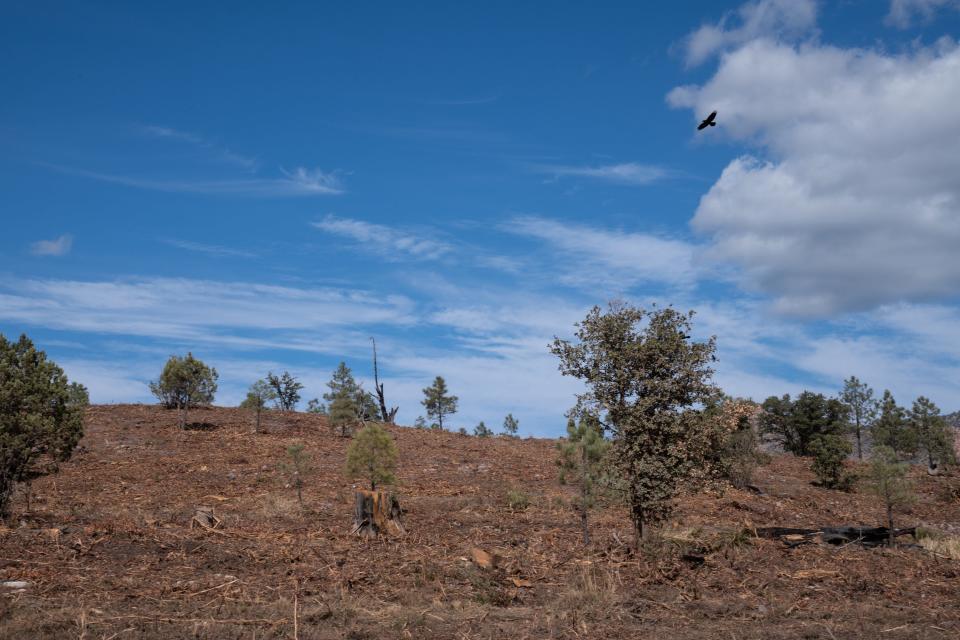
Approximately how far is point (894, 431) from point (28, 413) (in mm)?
61721

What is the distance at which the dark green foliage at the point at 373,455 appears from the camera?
25.0 m

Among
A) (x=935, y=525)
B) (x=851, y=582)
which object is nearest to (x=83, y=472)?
(x=851, y=582)

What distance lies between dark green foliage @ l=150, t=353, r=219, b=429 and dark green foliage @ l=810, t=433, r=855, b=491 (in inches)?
1462

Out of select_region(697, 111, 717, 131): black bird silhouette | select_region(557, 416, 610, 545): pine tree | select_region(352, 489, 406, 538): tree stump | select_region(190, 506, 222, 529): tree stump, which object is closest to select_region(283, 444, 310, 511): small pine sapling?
select_region(190, 506, 222, 529): tree stump

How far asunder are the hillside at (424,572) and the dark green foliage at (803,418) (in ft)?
89.1

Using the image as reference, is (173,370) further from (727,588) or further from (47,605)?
(727,588)

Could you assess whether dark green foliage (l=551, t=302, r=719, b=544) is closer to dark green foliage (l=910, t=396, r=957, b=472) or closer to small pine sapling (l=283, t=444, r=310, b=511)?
small pine sapling (l=283, t=444, r=310, b=511)

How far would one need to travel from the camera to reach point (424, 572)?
52.7 ft

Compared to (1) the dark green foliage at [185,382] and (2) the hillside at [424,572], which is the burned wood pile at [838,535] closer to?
(2) the hillside at [424,572]

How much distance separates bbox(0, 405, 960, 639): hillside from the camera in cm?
1239

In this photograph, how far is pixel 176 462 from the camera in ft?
113

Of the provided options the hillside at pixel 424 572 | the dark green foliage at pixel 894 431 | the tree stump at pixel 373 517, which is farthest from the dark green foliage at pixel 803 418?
the tree stump at pixel 373 517

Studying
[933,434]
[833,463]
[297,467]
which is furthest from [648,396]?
[933,434]

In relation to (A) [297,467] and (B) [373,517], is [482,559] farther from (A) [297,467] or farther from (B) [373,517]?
(A) [297,467]
